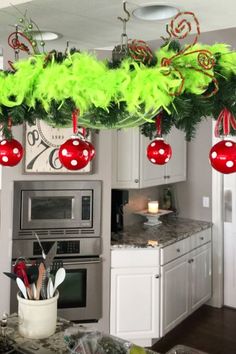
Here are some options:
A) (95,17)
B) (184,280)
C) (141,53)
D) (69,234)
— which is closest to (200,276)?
(184,280)

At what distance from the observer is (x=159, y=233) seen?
3.74 meters

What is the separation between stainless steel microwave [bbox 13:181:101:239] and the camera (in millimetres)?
3000

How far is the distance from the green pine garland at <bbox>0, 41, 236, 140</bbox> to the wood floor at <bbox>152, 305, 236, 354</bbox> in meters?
2.69

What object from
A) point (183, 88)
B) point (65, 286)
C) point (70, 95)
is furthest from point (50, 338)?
point (65, 286)

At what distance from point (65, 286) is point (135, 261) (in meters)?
0.60

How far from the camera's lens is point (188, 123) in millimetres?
1286

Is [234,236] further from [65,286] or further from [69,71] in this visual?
[69,71]

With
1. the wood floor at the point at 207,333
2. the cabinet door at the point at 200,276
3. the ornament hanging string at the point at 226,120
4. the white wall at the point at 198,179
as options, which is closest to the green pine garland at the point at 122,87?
the ornament hanging string at the point at 226,120

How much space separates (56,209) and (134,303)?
1.02 m

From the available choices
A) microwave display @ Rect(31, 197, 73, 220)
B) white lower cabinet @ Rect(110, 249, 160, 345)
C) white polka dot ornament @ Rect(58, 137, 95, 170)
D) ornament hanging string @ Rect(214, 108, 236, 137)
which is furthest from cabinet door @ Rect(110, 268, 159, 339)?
ornament hanging string @ Rect(214, 108, 236, 137)

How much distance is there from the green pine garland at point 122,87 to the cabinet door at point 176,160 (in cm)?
284

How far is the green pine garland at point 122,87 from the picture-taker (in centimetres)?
110

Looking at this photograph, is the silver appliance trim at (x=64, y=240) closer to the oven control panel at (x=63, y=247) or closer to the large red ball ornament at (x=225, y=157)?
the oven control panel at (x=63, y=247)

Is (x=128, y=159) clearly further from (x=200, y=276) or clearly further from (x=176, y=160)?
(x=200, y=276)
